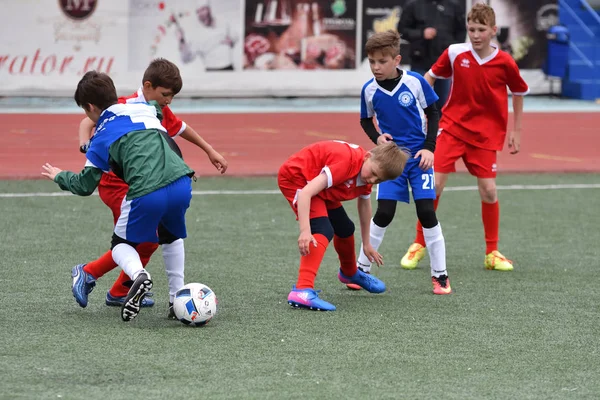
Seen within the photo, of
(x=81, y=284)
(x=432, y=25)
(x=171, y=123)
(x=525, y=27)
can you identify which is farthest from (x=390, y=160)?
(x=525, y=27)

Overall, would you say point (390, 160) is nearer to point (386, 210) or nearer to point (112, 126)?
point (386, 210)

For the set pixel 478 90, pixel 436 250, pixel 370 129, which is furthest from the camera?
pixel 478 90

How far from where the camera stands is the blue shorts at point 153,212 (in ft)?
19.1

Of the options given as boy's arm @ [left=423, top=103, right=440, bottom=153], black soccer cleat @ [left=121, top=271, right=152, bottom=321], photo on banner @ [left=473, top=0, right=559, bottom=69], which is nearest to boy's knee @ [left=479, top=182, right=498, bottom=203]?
boy's arm @ [left=423, top=103, right=440, bottom=153]

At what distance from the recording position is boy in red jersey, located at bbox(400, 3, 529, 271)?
796 cm

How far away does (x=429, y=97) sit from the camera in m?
7.11

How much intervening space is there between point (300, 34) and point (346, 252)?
14.7m

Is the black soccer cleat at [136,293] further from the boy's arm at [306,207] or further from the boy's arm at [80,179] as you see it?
the boy's arm at [306,207]

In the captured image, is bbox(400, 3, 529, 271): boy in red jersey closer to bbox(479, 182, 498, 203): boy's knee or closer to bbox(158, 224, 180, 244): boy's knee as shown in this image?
bbox(479, 182, 498, 203): boy's knee

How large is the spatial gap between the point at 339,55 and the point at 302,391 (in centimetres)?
1711

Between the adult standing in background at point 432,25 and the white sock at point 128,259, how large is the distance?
26.7ft

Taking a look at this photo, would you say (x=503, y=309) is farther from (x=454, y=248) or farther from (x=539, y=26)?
(x=539, y=26)

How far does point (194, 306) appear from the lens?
5.91m

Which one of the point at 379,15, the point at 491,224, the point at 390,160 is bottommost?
the point at 491,224
